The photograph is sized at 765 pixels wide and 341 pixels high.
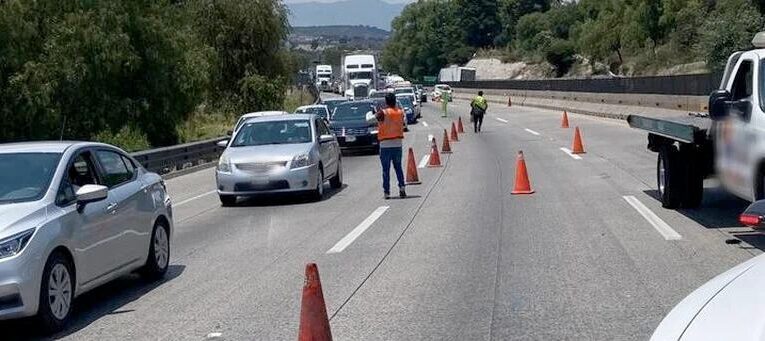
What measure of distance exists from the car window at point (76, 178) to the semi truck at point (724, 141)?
6741mm

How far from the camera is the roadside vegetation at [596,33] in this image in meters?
49.5

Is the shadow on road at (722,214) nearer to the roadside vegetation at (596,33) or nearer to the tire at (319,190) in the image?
the tire at (319,190)

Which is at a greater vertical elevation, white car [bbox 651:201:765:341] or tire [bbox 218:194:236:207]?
white car [bbox 651:201:765:341]

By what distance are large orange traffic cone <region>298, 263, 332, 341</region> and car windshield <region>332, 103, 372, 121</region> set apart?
93.3 ft

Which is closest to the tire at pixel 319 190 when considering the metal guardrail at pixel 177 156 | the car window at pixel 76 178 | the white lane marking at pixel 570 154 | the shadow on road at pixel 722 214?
the shadow on road at pixel 722 214

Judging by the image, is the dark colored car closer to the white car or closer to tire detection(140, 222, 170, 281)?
tire detection(140, 222, 170, 281)

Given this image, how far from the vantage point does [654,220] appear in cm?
1484

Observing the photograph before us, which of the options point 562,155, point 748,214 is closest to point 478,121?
point 562,155

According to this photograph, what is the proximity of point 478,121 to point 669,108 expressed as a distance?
312 inches

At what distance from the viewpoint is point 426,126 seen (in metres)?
52.8

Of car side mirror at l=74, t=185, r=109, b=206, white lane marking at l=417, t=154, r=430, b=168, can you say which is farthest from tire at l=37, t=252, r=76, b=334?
white lane marking at l=417, t=154, r=430, b=168

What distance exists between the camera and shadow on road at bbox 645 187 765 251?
508 inches

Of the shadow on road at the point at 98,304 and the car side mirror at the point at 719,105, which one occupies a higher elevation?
the car side mirror at the point at 719,105

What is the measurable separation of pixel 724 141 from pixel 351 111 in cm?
2375
